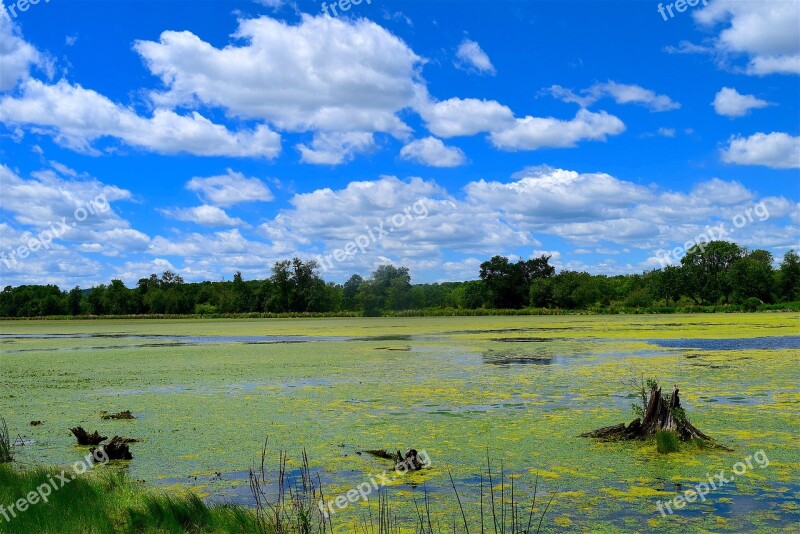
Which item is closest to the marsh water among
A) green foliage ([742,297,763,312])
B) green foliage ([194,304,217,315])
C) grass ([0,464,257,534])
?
grass ([0,464,257,534])

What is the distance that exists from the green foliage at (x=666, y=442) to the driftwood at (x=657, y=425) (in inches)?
4.7

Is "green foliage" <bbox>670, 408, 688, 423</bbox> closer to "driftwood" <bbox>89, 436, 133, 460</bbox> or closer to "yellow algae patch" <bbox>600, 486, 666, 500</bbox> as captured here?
"yellow algae patch" <bbox>600, 486, 666, 500</bbox>

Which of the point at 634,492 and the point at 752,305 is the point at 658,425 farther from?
the point at 752,305

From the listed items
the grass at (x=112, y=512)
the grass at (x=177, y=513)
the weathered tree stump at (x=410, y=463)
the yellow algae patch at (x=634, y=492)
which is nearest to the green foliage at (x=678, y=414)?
the yellow algae patch at (x=634, y=492)

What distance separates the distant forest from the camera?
85.8m

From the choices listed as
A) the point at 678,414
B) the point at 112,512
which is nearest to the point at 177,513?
the point at 112,512

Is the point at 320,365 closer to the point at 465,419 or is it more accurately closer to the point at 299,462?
the point at 465,419

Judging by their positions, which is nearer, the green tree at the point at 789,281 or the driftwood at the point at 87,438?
the driftwood at the point at 87,438

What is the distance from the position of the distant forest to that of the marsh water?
6588 centimetres

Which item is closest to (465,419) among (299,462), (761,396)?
(299,462)

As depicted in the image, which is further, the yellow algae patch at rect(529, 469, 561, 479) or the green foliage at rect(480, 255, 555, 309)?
the green foliage at rect(480, 255, 555, 309)

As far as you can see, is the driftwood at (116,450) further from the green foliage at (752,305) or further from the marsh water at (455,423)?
the green foliage at (752,305)

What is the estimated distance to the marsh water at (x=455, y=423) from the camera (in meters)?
6.51

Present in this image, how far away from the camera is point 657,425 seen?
8492 mm
